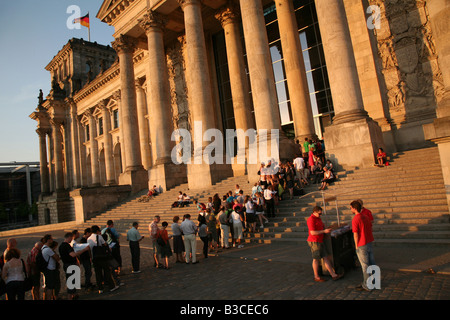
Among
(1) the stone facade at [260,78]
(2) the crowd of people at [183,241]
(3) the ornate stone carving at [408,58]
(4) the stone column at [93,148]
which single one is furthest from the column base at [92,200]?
(3) the ornate stone carving at [408,58]

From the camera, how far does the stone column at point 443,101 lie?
723 cm

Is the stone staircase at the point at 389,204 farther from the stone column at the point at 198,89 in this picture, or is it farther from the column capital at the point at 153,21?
the column capital at the point at 153,21

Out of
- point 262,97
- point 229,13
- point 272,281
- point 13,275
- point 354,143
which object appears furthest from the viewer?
point 229,13

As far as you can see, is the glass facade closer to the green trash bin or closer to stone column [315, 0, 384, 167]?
stone column [315, 0, 384, 167]

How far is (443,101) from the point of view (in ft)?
25.2

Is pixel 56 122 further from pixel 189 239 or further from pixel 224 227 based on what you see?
pixel 189 239

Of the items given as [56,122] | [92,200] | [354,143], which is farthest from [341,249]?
[56,122]

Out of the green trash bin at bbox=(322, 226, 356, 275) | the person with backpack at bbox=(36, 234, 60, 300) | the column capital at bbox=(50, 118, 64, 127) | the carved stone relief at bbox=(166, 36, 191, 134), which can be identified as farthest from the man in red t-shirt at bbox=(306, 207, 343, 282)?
the column capital at bbox=(50, 118, 64, 127)

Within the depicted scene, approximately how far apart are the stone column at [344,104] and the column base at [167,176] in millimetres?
12377

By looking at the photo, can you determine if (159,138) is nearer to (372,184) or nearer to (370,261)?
(372,184)

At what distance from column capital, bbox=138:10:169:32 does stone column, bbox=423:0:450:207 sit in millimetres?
20191

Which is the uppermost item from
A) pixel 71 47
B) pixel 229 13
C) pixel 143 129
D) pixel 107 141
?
pixel 71 47

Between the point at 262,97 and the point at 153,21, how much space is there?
42.4 ft
